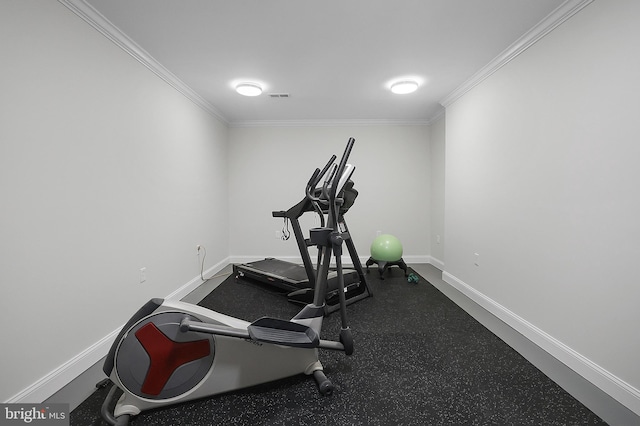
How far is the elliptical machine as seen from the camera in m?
1.26

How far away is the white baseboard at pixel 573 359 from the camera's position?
1368 mm

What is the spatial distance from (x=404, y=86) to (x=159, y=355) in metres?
3.15

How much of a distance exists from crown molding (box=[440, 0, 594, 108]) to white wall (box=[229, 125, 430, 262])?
1.46 meters

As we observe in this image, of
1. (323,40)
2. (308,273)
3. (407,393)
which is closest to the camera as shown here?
(407,393)

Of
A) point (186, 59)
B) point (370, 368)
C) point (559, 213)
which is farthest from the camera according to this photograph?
point (186, 59)

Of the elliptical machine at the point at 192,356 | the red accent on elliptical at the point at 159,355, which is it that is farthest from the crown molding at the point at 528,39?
the red accent on elliptical at the point at 159,355

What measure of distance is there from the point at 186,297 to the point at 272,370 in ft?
6.09

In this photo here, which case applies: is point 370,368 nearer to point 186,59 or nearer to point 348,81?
point 348,81

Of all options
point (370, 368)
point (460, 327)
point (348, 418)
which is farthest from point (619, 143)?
point (348, 418)

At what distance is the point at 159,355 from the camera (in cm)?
127

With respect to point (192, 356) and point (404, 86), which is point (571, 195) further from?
point (192, 356)

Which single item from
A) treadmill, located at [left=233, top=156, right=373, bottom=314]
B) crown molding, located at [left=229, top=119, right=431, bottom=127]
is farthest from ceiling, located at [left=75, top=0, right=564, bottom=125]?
treadmill, located at [left=233, top=156, right=373, bottom=314]

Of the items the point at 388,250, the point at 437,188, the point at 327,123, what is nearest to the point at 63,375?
the point at 388,250

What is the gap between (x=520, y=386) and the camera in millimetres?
1506
